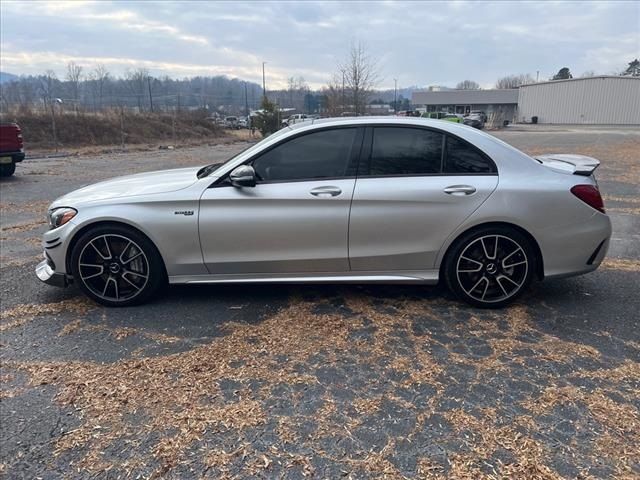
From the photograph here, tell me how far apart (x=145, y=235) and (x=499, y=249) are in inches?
116

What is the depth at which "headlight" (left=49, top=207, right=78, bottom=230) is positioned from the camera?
4.10 meters

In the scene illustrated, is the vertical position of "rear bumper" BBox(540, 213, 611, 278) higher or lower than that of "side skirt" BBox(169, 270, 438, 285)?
higher

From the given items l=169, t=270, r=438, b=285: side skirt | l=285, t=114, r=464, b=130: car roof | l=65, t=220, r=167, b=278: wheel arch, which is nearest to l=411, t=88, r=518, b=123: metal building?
l=285, t=114, r=464, b=130: car roof

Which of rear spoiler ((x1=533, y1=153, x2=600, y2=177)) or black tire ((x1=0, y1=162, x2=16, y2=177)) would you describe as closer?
rear spoiler ((x1=533, y1=153, x2=600, y2=177))

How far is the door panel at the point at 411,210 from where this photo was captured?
12.9ft

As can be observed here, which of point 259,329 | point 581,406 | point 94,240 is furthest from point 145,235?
point 581,406

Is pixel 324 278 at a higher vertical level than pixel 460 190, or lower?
lower

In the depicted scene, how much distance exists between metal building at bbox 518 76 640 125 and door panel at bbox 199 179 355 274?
222 ft

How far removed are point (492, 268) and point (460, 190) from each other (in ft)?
2.34

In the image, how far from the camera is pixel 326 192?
3953 millimetres

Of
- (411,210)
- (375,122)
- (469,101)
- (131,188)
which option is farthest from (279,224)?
(469,101)

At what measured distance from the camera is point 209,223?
4.00 metres

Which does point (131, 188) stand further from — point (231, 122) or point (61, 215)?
point (231, 122)

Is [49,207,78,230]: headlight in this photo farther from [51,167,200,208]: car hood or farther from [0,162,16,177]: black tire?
[0,162,16,177]: black tire
